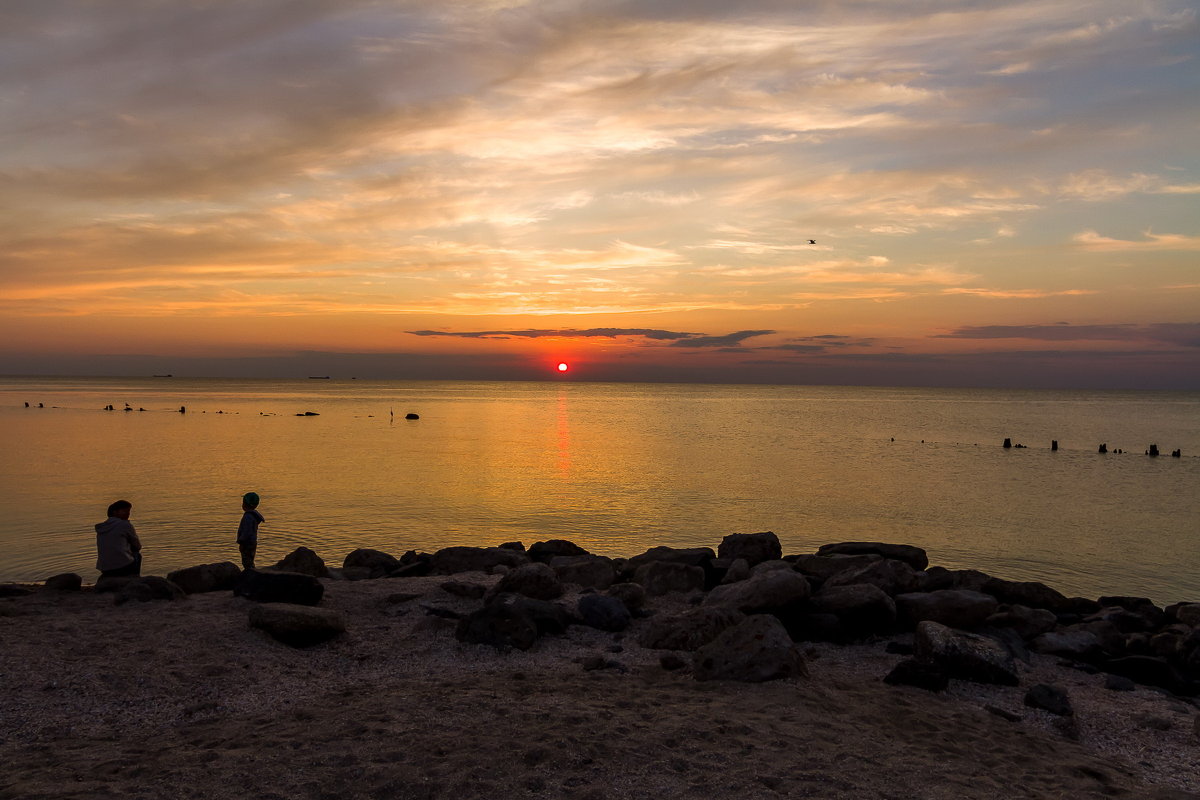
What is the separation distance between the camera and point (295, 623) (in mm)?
12898

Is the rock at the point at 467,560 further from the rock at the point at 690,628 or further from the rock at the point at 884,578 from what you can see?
the rock at the point at 884,578

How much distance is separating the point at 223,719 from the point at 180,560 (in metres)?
16.5

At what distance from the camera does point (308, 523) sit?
31438mm

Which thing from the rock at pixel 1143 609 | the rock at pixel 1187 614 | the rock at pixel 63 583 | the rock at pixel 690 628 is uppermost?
the rock at pixel 63 583

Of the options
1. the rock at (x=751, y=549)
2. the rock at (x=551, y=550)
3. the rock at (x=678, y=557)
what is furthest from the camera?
the rock at (x=551, y=550)

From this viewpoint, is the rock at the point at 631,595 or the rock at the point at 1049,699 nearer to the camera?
→ the rock at the point at 1049,699

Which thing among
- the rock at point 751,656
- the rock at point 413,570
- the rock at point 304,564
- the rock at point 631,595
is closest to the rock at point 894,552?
the rock at point 631,595

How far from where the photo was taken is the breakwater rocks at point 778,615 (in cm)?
1230

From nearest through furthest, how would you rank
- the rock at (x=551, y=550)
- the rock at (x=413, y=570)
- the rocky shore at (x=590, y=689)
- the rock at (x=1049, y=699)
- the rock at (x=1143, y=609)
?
1. the rocky shore at (x=590, y=689)
2. the rock at (x=1049, y=699)
3. the rock at (x=1143, y=609)
4. the rock at (x=413, y=570)
5. the rock at (x=551, y=550)

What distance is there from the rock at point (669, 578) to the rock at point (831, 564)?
242 centimetres

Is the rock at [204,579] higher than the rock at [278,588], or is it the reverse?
the rock at [278,588]

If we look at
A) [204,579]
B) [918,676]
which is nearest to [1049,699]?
[918,676]

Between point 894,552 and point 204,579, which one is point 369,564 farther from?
point 894,552

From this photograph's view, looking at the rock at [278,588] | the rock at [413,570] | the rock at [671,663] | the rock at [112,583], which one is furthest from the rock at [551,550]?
the rock at [671,663]
